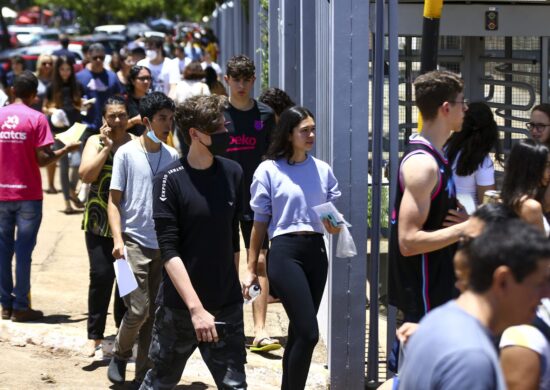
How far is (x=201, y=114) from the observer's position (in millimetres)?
5535

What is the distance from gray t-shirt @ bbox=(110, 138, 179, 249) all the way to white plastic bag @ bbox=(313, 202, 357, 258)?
1378 millimetres

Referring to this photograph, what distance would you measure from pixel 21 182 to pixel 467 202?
14.9 feet

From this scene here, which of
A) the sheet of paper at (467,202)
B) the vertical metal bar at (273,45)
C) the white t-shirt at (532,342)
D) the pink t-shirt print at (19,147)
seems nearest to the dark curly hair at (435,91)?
the sheet of paper at (467,202)

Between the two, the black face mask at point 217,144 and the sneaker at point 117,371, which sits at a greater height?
the black face mask at point 217,144

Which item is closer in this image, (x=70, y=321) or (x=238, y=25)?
(x=70, y=321)

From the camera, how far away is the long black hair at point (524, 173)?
14.5 ft

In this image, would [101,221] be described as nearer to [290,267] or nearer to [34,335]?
[34,335]

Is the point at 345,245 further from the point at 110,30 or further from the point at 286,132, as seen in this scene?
the point at 110,30

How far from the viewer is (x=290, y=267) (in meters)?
6.16

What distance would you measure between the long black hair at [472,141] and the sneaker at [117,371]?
284 cm

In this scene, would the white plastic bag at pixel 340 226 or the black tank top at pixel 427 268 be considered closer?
the black tank top at pixel 427 268

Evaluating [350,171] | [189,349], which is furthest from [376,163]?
[189,349]

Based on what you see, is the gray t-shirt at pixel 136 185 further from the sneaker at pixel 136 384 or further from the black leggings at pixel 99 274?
the sneaker at pixel 136 384

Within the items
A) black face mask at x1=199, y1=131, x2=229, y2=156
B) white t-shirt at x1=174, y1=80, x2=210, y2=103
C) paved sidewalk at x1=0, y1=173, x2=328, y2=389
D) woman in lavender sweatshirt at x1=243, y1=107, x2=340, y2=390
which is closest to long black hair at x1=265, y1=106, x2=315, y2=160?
woman in lavender sweatshirt at x1=243, y1=107, x2=340, y2=390
